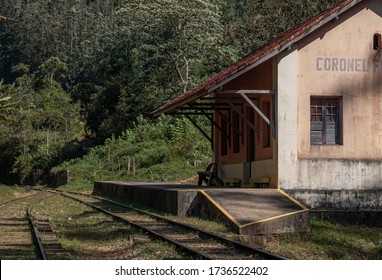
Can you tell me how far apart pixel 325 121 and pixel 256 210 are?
16.4 feet

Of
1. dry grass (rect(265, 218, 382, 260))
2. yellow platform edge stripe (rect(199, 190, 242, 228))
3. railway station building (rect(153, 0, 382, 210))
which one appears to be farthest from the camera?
railway station building (rect(153, 0, 382, 210))

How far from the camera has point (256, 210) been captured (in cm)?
1792

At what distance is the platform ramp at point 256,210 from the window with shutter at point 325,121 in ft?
7.15

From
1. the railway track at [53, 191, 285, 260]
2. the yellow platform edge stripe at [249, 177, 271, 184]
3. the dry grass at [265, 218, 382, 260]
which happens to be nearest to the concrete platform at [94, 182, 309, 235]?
the dry grass at [265, 218, 382, 260]

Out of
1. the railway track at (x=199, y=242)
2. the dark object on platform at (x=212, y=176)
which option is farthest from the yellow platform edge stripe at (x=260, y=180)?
the dark object on platform at (x=212, y=176)

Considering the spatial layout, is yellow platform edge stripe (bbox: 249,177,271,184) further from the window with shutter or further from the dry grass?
the dry grass

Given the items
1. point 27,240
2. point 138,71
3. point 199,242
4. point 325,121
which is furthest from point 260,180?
point 138,71

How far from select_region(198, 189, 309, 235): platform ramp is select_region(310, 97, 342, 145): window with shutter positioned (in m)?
2.18

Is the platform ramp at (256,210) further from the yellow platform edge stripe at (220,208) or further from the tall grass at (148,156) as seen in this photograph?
the tall grass at (148,156)

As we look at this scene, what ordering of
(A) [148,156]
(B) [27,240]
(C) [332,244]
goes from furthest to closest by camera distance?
1. (A) [148,156]
2. (B) [27,240]
3. (C) [332,244]

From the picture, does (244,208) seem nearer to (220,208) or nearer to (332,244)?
(220,208)

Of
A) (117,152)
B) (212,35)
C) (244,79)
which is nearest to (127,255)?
(244,79)

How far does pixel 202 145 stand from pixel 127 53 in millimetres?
25007

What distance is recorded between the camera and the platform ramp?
16.4 m
